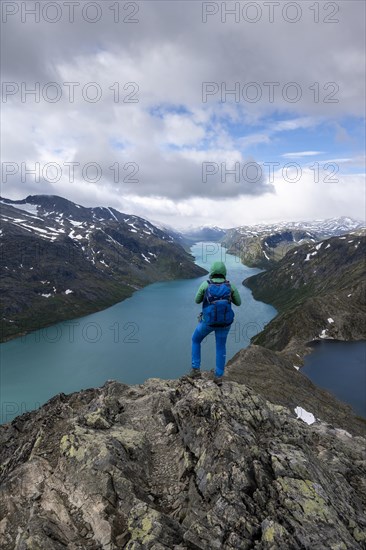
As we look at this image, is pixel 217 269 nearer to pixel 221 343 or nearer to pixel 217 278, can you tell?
pixel 217 278

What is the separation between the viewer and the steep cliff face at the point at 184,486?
41.4 ft

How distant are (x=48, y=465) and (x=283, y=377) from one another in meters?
67.3

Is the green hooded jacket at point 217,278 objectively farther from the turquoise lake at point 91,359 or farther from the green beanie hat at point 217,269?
the turquoise lake at point 91,359

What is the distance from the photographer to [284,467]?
15602 mm

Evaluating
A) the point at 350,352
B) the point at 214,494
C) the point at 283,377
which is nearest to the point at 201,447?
the point at 214,494

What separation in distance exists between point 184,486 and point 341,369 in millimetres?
115386

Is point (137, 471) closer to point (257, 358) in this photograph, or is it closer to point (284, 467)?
point (284, 467)

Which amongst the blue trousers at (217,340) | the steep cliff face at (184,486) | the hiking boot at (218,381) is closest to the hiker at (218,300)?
the blue trousers at (217,340)

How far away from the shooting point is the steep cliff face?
12.6 meters

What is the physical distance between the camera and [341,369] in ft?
375

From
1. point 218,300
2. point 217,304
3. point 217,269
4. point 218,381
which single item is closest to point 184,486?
point 218,381

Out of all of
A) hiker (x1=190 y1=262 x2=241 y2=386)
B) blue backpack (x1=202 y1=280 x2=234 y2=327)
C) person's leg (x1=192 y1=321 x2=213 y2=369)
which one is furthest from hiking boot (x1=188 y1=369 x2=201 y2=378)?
blue backpack (x1=202 y1=280 x2=234 y2=327)

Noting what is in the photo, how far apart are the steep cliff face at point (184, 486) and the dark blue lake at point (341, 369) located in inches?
3160

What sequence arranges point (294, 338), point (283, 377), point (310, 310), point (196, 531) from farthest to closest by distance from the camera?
point (310, 310) < point (294, 338) < point (283, 377) < point (196, 531)
